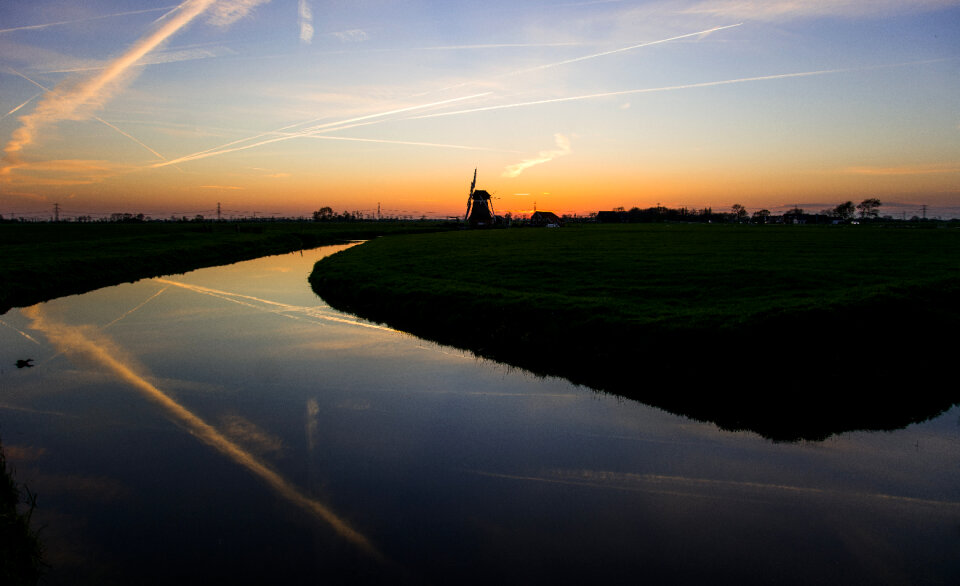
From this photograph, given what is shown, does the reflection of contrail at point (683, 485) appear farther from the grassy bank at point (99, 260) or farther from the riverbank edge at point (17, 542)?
the grassy bank at point (99, 260)

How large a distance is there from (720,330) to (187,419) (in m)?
13.9

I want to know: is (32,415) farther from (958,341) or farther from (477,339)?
(958,341)

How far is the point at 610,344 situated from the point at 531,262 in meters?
18.4

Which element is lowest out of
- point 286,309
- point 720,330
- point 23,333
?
point 23,333

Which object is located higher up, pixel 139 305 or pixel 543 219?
pixel 543 219

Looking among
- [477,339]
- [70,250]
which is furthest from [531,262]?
[70,250]

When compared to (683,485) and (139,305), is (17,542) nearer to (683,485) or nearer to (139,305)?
(683,485)

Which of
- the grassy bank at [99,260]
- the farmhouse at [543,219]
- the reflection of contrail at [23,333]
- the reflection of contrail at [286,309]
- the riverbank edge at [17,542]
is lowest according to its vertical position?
the riverbank edge at [17,542]

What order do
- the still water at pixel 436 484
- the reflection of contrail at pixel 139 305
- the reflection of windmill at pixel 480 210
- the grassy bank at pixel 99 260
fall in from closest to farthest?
1. the still water at pixel 436 484
2. the reflection of contrail at pixel 139 305
3. the grassy bank at pixel 99 260
4. the reflection of windmill at pixel 480 210

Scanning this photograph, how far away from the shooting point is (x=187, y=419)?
11266 millimetres

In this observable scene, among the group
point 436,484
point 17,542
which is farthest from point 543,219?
point 17,542

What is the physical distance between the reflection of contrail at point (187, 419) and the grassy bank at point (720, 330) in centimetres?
838

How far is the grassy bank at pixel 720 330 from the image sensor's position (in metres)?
13.0

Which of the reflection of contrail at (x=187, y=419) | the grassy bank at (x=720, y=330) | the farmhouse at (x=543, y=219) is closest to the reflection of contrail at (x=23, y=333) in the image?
the reflection of contrail at (x=187, y=419)
